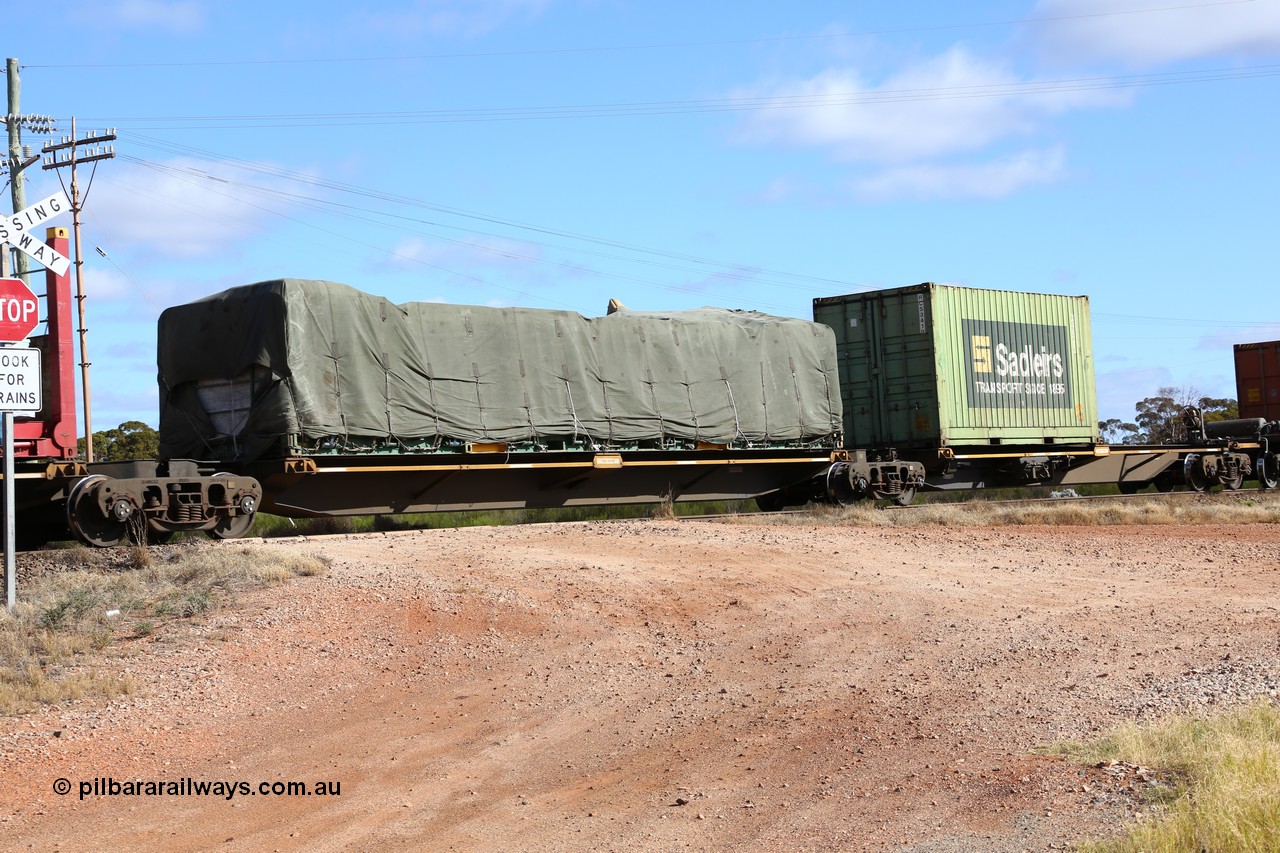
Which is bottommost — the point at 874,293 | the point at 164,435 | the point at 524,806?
the point at 524,806

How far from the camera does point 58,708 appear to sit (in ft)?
24.3

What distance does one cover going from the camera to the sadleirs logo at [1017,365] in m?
23.1

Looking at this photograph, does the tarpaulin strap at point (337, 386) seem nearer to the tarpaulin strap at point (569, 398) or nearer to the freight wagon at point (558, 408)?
the freight wagon at point (558, 408)

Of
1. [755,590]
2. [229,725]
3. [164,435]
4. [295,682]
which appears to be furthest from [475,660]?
→ [164,435]

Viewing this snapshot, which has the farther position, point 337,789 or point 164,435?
point 164,435

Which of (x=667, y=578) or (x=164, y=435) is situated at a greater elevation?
(x=164, y=435)

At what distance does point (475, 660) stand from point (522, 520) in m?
13.4

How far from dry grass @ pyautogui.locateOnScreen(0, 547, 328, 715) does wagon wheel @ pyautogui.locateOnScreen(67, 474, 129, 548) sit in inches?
22.1

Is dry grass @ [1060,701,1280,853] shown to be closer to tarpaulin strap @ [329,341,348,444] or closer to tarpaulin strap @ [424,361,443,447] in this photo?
tarpaulin strap @ [329,341,348,444]

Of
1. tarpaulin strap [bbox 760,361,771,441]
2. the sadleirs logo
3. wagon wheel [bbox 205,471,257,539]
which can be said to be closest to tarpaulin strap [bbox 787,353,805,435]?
tarpaulin strap [bbox 760,361,771,441]

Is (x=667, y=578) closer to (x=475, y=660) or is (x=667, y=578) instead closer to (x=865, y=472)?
(x=475, y=660)

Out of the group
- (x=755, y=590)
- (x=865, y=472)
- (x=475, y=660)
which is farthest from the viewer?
(x=865, y=472)

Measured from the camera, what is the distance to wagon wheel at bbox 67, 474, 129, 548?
12883 millimetres

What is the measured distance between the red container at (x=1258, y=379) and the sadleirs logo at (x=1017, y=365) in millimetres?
9478
